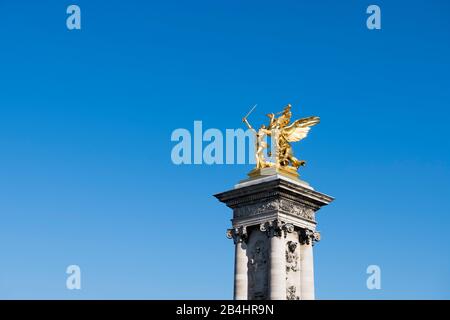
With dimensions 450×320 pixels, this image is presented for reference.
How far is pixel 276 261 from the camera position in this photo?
3659cm

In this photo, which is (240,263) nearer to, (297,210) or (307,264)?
(307,264)

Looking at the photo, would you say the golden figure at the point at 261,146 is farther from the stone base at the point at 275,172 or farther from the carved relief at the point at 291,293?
the carved relief at the point at 291,293

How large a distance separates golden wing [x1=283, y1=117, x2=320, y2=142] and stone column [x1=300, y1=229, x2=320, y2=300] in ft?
15.7

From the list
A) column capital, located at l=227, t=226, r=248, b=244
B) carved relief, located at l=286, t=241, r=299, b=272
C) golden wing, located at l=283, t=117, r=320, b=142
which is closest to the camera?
carved relief, located at l=286, t=241, r=299, b=272

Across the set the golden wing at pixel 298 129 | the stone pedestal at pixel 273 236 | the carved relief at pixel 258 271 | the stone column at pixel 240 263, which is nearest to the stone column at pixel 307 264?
the stone pedestal at pixel 273 236

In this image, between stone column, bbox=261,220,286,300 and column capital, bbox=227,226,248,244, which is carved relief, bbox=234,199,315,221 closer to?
column capital, bbox=227,226,248,244

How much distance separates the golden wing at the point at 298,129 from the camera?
4044 cm

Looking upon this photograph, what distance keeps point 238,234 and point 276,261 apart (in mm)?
2699

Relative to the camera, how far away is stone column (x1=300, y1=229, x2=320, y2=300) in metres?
38.0

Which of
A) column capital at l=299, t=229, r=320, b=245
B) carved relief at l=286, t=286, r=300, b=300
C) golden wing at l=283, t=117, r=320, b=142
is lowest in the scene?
carved relief at l=286, t=286, r=300, b=300

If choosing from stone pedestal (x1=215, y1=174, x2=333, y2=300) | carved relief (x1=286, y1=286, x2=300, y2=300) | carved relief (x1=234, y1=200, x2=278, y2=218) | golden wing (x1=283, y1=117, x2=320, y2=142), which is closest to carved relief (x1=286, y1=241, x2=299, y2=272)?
stone pedestal (x1=215, y1=174, x2=333, y2=300)

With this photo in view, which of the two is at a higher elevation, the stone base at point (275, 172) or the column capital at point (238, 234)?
the stone base at point (275, 172)
